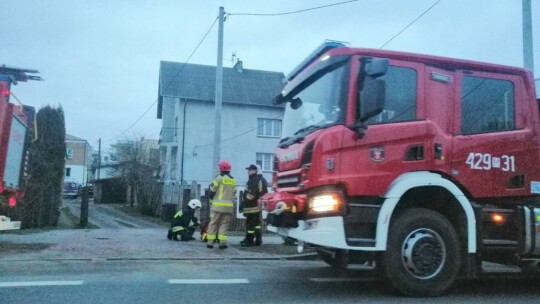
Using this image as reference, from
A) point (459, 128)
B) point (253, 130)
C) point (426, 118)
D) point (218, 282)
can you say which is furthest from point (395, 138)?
point (253, 130)

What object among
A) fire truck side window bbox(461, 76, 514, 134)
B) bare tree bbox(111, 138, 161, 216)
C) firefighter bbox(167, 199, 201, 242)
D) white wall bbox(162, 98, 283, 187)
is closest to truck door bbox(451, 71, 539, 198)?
fire truck side window bbox(461, 76, 514, 134)

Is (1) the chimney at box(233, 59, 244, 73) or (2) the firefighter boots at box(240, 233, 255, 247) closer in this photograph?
(2) the firefighter boots at box(240, 233, 255, 247)

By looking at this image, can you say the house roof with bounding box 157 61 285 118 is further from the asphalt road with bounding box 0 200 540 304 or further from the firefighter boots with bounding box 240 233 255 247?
the asphalt road with bounding box 0 200 540 304

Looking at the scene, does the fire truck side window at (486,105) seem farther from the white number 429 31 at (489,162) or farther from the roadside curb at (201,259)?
the roadside curb at (201,259)

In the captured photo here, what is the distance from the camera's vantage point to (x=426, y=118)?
21.2ft

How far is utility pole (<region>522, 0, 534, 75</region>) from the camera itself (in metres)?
11.5

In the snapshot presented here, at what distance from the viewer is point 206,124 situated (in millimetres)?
34656

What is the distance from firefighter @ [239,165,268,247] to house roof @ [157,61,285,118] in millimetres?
22983

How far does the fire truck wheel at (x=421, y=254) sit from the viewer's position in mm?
6039

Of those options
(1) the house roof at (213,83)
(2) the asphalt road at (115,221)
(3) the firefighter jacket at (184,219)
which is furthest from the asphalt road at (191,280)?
(1) the house roof at (213,83)

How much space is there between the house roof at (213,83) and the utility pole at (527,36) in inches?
871

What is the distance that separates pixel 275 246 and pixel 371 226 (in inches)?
213

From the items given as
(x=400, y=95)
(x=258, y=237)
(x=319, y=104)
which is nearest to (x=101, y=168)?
(x=258, y=237)

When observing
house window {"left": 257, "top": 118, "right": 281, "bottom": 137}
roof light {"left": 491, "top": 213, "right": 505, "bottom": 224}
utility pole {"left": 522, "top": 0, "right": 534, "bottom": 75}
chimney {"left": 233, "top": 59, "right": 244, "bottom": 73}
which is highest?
chimney {"left": 233, "top": 59, "right": 244, "bottom": 73}
